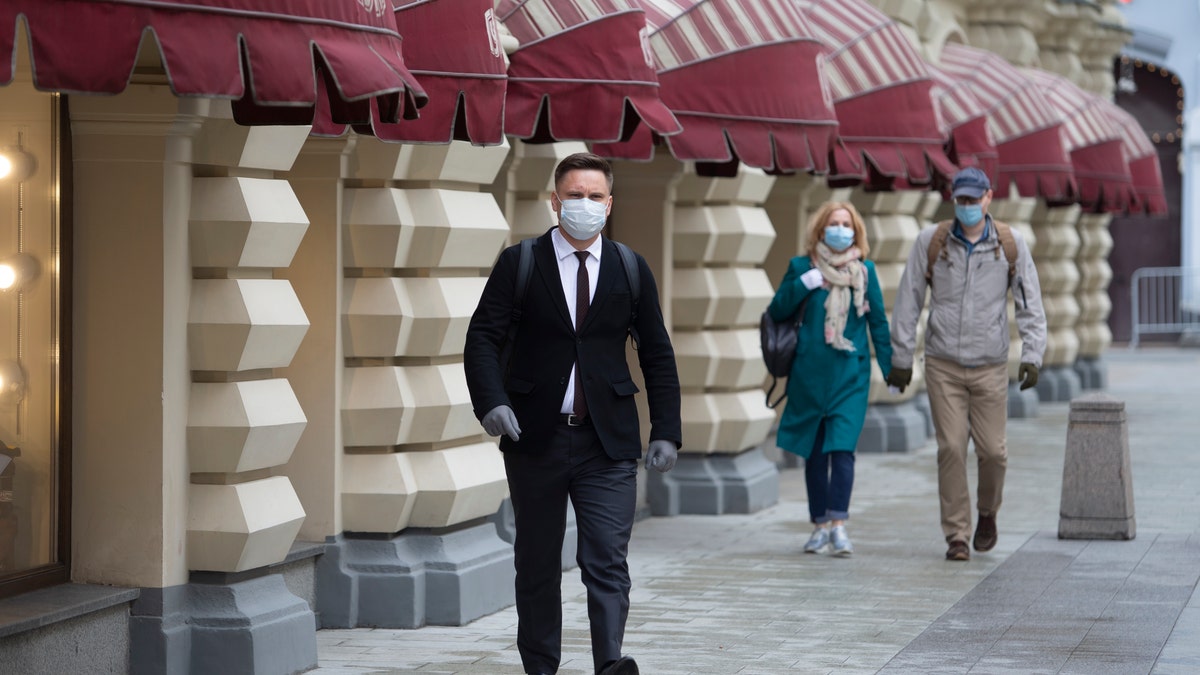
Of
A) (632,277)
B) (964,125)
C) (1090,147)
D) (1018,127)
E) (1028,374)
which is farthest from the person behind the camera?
(1090,147)

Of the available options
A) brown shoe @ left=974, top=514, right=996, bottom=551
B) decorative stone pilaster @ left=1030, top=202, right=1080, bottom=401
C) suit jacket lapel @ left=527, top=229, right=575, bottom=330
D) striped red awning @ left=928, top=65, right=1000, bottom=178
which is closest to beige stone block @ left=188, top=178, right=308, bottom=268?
suit jacket lapel @ left=527, top=229, right=575, bottom=330

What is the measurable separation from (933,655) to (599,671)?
1907 mm

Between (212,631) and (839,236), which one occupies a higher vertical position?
(839,236)

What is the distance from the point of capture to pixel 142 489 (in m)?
6.97

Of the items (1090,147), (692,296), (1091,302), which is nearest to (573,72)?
(692,296)

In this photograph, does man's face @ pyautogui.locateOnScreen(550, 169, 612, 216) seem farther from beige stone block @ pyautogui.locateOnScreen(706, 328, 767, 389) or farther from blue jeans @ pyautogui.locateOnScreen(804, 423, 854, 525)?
beige stone block @ pyautogui.locateOnScreen(706, 328, 767, 389)

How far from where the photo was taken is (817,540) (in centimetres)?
1066

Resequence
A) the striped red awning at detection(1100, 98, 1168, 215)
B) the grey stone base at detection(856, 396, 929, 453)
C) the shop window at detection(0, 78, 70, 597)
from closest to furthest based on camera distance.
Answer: the shop window at detection(0, 78, 70, 597), the grey stone base at detection(856, 396, 929, 453), the striped red awning at detection(1100, 98, 1168, 215)

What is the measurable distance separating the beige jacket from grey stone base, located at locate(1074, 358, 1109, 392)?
608 inches

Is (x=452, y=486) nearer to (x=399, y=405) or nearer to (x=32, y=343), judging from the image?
(x=399, y=405)

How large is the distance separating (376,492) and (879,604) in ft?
7.82

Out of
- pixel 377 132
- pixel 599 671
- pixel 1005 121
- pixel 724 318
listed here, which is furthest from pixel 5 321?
pixel 1005 121

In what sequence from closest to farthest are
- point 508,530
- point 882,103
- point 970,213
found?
point 508,530 < point 970,213 < point 882,103

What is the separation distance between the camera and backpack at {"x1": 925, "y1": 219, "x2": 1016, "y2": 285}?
1016cm
